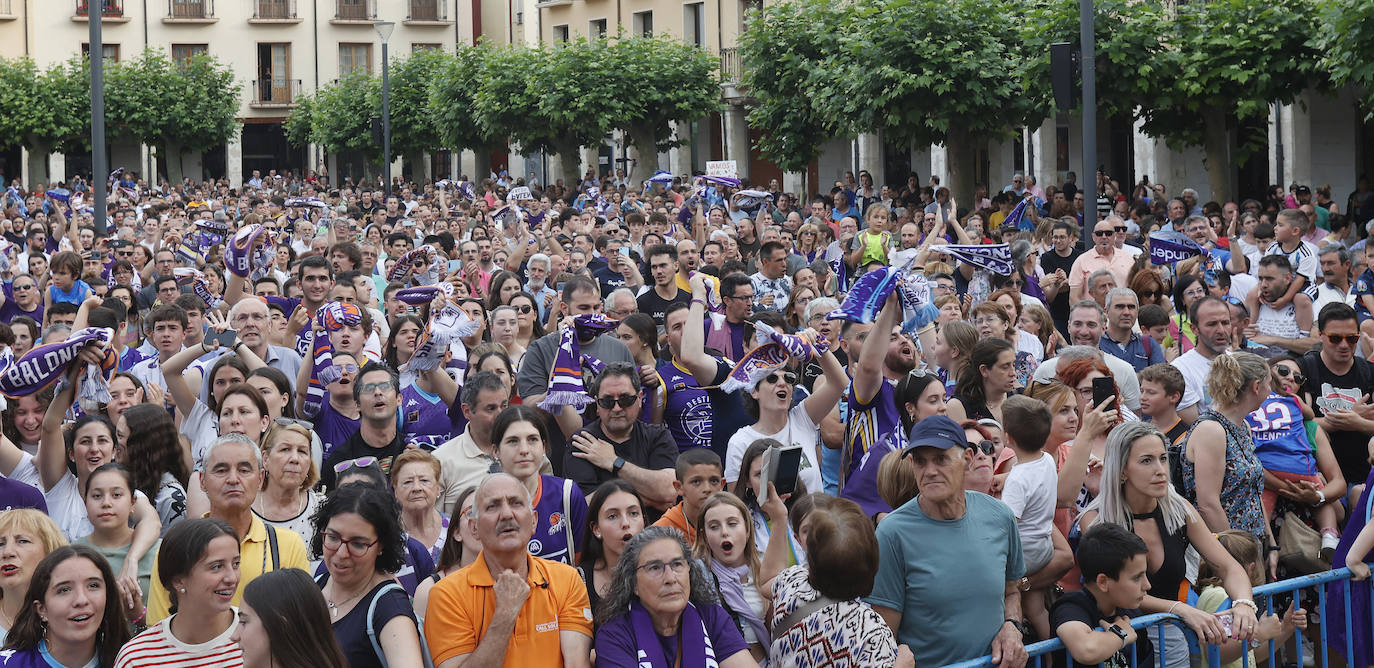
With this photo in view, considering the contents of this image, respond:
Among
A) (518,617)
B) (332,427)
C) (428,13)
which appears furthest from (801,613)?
(428,13)

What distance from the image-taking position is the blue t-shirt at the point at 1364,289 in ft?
34.3

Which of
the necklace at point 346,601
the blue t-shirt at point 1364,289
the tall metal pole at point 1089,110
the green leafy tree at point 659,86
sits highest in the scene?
the green leafy tree at point 659,86

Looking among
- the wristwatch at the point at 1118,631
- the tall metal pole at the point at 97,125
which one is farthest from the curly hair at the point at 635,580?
the tall metal pole at the point at 97,125

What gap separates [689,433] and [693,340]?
21.1 inches

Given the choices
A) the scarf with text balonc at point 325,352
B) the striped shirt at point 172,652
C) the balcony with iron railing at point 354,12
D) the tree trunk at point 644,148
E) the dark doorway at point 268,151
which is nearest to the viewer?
the striped shirt at point 172,652

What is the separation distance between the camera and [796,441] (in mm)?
7039

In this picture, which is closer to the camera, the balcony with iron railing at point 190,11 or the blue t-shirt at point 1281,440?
the blue t-shirt at point 1281,440

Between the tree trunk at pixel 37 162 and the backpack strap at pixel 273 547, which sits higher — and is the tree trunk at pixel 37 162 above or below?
above

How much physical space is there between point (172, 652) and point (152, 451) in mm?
2128

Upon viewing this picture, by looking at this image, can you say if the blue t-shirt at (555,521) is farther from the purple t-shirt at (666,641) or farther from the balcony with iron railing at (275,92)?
the balcony with iron railing at (275,92)

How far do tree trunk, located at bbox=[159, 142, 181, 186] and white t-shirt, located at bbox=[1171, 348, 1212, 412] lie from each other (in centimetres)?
4370

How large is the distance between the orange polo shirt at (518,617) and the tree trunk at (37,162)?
1801 inches

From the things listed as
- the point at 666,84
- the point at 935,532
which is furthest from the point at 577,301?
the point at 666,84

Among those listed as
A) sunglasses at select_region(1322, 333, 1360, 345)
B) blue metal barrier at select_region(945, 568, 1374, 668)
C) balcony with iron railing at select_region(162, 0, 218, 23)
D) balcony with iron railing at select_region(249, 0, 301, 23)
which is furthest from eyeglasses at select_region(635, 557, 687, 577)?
balcony with iron railing at select_region(162, 0, 218, 23)
